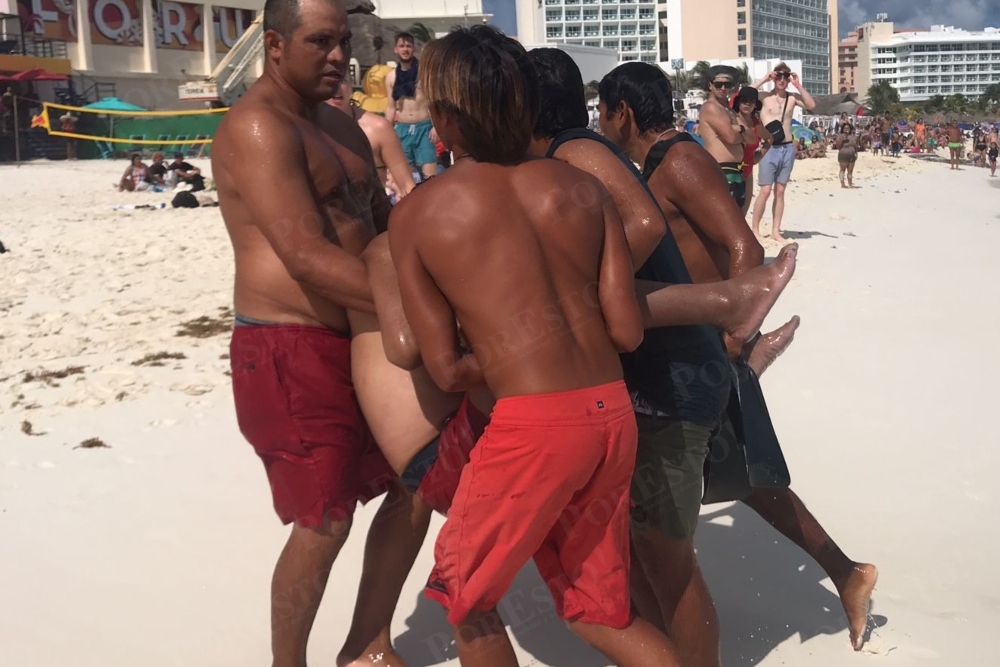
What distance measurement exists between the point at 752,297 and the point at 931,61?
8495 inches

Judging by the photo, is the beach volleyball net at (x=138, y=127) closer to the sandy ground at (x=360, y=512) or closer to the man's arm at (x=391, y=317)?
the sandy ground at (x=360, y=512)

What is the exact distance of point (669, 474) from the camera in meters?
2.60

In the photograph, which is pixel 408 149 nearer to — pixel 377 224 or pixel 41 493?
pixel 41 493

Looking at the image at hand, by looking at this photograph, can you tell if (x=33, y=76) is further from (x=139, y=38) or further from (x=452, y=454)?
(x=452, y=454)

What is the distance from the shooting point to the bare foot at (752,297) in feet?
8.42

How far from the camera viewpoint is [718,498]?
295 cm

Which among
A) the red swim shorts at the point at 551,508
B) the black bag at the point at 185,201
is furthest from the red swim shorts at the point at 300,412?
the black bag at the point at 185,201

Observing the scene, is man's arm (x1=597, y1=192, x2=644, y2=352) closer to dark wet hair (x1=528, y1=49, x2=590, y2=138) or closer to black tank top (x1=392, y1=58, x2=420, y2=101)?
dark wet hair (x1=528, y1=49, x2=590, y2=138)

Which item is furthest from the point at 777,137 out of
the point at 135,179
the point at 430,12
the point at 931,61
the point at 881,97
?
the point at 931,61

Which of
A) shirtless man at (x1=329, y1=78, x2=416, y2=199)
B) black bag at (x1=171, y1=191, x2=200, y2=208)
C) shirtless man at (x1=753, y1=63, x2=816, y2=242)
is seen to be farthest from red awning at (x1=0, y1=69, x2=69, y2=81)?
shirtless man at (x1=329, y1=78, x2=416, y2=199)

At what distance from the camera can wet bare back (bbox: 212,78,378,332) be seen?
260cm

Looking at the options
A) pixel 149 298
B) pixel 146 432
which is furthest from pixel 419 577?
pixel 149 298

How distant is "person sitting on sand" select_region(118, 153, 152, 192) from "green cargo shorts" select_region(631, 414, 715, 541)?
61.3 ft

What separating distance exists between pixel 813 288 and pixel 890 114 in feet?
275
